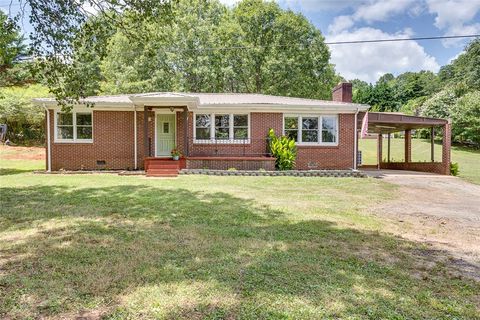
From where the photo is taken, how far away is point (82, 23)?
23.0ft

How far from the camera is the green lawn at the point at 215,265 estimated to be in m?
2.85

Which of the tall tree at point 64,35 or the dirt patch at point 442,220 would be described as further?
the tall tree at point 64,35

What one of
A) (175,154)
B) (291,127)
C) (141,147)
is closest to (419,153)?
(291,127)

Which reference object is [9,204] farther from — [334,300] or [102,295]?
[334,300]

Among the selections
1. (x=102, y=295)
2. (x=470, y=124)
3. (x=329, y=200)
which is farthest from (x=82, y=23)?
(x=470, y=124)

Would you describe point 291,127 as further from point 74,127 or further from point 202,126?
point 74,127

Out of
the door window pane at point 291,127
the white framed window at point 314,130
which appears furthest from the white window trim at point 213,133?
the white framed window at point 314,130

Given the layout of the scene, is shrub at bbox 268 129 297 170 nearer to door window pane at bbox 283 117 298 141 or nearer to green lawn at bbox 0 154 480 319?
door window pane at bbox 283 117 298 141

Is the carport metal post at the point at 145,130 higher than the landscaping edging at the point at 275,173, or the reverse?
the carport metal post at the point at 145,130

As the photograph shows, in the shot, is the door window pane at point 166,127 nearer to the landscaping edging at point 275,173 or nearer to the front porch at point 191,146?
the front porch at point 191,146

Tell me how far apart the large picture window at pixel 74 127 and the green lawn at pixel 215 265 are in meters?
8.25

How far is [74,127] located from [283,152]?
9.44 metres

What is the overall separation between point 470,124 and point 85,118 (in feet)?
109

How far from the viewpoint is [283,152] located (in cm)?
1473
